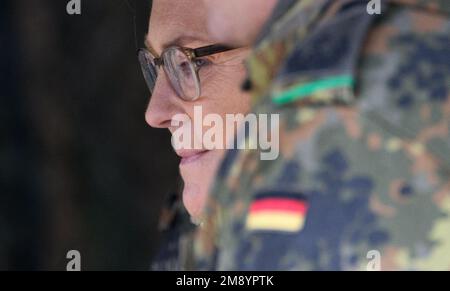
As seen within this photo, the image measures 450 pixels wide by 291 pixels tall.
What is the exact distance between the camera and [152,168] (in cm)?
413

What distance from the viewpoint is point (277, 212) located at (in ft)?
3.51

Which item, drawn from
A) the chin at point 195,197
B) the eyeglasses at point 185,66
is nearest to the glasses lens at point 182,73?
the eyeglasses at point 185,66

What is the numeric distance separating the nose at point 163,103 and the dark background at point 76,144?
182 cm

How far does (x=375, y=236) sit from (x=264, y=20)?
342mm

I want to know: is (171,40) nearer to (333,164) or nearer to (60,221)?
(333,164)

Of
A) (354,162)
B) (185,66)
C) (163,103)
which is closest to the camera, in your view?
(354,162)

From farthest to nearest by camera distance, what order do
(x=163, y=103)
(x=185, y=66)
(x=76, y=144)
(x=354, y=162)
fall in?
(x=76, y=144), (x=163, y=103), (x=185, y=66), (x=354, y=162)

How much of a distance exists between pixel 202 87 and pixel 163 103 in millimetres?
117

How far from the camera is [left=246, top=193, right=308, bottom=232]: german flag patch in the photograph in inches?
41.8

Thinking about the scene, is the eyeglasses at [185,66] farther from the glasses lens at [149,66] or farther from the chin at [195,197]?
the chin at [195,197]

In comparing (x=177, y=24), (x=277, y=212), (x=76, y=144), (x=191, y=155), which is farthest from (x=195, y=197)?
(x=76, y=144)

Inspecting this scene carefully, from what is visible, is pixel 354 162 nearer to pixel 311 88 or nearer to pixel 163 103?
pixel 311 88
